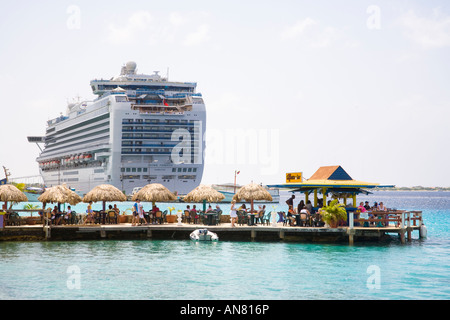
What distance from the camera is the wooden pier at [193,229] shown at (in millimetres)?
26422

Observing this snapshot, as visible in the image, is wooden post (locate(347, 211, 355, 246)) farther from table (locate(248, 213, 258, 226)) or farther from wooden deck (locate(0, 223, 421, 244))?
table (locate(248, 213, 258, 226))

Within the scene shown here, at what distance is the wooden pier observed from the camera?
86.7 feet

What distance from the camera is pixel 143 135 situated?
301ft

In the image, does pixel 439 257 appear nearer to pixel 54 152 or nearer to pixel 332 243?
pixel 332 243

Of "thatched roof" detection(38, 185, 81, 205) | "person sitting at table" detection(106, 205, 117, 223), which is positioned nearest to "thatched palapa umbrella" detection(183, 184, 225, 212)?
"person sitting at table" detection(106, 205, 117, 223)

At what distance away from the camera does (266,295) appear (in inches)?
651

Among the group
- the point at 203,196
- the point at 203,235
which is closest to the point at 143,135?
the point at 203,196

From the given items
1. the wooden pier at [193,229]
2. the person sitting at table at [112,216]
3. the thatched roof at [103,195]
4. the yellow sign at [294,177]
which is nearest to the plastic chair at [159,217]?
the wooden pier at [193,229]

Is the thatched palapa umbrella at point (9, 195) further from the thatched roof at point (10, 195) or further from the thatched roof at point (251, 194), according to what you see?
the thatched roof at point (251, 194)

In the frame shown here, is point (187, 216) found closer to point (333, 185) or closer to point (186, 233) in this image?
point (186, 233)

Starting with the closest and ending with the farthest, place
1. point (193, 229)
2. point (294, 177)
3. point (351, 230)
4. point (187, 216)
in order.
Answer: point (351, 230) < point (193, 229) < point (294, 177) < point (187, 216)

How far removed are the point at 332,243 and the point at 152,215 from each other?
29.2ft

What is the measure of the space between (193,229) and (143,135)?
215ft
